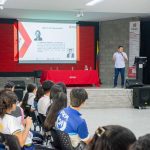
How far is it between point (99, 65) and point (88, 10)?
132 inches

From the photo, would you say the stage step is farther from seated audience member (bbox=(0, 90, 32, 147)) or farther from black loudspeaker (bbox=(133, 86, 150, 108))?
seated audience member (bbox=(0, 90, 32, 147))

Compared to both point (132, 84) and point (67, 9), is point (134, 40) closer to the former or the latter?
point (67, 9)

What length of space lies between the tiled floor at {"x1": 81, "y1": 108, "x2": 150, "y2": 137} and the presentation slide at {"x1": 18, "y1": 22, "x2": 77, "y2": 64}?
4.56 m

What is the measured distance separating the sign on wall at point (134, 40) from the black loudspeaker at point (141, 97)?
3659 mm

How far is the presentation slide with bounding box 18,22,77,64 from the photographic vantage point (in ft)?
41.0

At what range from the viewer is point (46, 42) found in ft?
41.6

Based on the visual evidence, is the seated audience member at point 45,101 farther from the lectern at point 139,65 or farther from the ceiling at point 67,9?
the lectern at point 139,65

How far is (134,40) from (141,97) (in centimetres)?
413

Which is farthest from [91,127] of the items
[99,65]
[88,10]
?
[99,65]

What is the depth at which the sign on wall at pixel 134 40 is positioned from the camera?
12438 millimetres

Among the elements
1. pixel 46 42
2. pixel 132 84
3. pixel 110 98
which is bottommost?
pixel 110 98

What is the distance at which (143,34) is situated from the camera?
1268 cm

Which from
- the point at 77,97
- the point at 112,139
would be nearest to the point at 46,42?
the point at 77,97

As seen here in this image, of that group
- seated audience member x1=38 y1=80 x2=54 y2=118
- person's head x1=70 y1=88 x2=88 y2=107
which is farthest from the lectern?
person's head x1=70 y1=88 x2=88 y2=107
